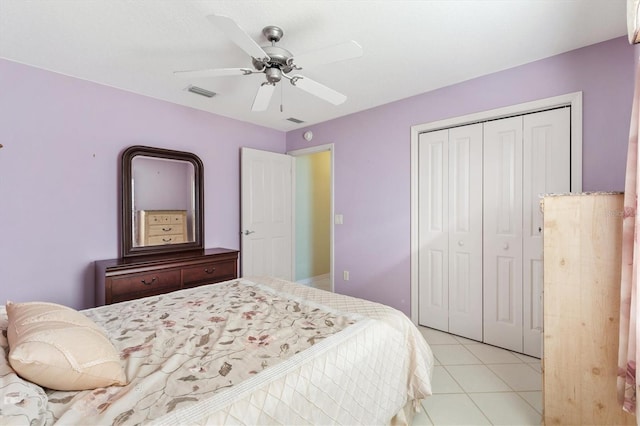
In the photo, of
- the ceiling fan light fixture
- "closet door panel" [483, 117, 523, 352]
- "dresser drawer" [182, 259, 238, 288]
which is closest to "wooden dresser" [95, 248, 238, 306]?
"dresser drawer" [182, 259, 238, 288]

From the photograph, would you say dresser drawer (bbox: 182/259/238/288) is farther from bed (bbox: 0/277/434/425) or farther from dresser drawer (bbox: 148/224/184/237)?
bed (bbox: 0/277/434/425)

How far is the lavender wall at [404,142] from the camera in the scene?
2049mm

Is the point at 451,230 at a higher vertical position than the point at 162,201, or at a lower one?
lower

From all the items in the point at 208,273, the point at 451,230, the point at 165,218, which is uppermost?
the point at 165,218

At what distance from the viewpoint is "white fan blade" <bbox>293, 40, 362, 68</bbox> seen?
154 centimetres

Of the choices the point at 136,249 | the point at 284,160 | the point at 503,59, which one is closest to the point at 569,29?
the point at 503,59

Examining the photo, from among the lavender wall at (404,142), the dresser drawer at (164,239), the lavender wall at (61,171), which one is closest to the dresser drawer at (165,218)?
the dresser drawer at (164,239)

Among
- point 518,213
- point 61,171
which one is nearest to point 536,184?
point 518,213

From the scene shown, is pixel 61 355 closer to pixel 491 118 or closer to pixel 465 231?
pixel 465 231

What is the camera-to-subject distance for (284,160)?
4121 mm

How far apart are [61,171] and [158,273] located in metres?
1.18

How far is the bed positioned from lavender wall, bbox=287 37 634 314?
62.1 inches

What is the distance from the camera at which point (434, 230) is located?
2.97 meters

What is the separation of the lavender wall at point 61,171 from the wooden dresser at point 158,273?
26 centimetres
